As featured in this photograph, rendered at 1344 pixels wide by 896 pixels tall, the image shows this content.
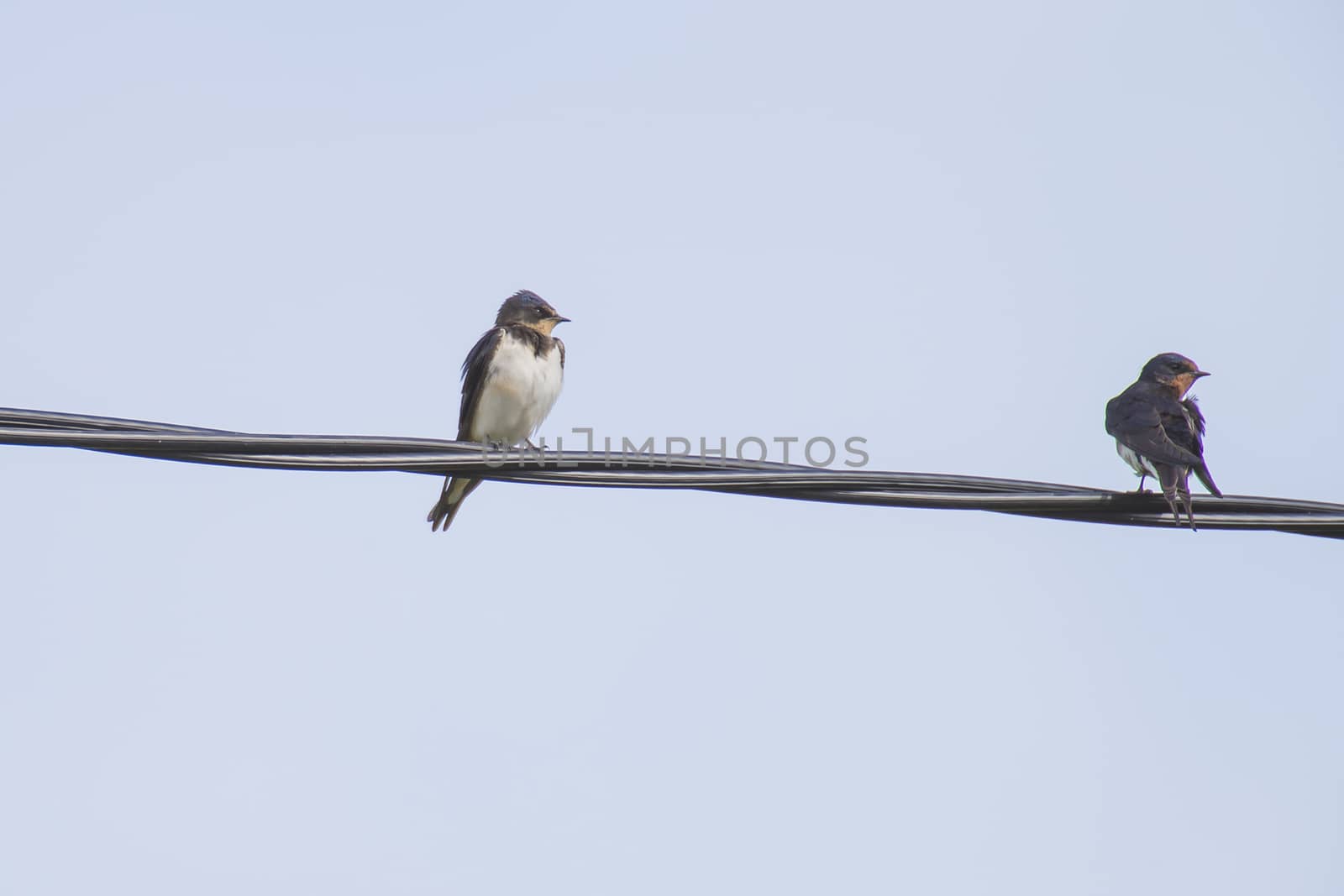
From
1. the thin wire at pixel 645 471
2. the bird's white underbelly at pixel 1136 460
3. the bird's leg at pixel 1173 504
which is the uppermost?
the bird's white underbelly at pixel 1136 460

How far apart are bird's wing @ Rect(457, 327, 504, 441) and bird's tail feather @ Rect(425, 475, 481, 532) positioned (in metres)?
0.49

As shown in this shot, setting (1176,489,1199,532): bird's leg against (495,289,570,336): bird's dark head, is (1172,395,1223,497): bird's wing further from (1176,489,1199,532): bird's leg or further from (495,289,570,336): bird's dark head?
(495,289,570,336): bird's dark head

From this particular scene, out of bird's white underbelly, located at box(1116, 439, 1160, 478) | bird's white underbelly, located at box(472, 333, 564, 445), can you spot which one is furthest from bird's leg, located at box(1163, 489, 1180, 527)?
bird's white underbelly, located at box(472, 333, 564, 445)

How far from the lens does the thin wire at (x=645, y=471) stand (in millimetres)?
3855

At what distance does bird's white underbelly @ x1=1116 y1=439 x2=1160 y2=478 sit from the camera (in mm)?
5947

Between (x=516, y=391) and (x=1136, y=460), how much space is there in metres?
3.59

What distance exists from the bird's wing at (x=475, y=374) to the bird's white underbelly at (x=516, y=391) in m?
0.05

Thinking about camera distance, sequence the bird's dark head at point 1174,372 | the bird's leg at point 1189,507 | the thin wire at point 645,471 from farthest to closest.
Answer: the bird's dark head at point 1174,372
the bird's leg at point 1189,507
the thin wire at point 645,471

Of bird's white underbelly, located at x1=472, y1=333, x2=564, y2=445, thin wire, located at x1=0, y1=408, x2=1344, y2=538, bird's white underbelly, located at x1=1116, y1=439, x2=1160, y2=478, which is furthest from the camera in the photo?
bird's white underbelly, located at x1=472, y1=333, x2=564, y2=445

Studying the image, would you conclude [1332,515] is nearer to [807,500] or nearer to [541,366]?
[807,500]

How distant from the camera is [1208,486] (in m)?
5.48

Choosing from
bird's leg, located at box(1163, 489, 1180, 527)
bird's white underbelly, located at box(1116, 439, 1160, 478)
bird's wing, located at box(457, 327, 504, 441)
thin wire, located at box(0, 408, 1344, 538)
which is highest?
bird's wing, located at box(457, 327, 504, 441)

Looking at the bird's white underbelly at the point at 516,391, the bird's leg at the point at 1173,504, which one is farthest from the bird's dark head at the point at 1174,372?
the bird's white underbelly at the point at 516,391

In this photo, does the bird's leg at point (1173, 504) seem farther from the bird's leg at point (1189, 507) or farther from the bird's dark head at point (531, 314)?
the bird's dark head at point (531, 314)
